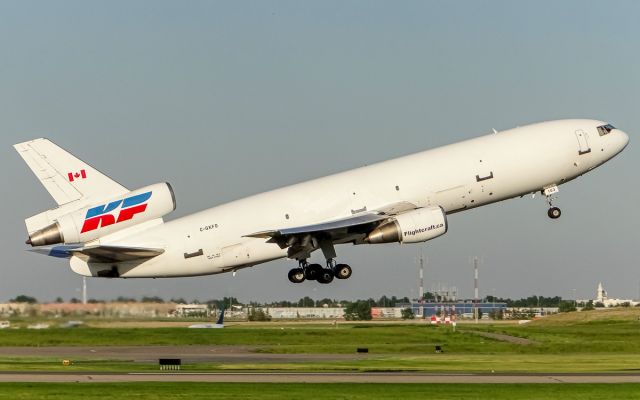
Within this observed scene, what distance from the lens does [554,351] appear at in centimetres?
7750

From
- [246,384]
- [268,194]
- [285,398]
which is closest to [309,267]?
[268,194]

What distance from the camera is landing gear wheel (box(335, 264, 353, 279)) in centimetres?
6253

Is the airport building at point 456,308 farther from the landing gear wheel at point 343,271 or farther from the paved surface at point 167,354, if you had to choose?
the landing gear wheel at point 343,271

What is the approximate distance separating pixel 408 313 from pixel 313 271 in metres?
84.6

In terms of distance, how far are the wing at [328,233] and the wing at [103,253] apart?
586 centimetres

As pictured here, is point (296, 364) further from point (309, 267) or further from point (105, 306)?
point (105, 306)

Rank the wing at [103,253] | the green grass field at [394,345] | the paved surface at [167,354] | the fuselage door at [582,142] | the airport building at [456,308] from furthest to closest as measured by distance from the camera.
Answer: the airport building at [456,308] < the paved surface at [167,354] < the fuselage door at [582,142] < the green grass field at [394,345] < the wing at [103,253]

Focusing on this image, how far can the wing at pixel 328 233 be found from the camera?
59219mm

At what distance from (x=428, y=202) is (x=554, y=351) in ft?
71.6

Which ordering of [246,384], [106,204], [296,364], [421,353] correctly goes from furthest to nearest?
[421,353], [296,364], [106,204], [246,384]

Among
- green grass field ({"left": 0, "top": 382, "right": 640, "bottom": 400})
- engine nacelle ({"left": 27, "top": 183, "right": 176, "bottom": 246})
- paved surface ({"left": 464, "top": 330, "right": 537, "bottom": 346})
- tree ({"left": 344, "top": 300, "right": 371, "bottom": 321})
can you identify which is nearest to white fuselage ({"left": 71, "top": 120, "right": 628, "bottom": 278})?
engine nacelle ({"left": 27, "top": 183, "right": 176, "bottom": 246})

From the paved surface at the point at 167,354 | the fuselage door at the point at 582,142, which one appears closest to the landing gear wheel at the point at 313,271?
the paved surface at the point at 167,354

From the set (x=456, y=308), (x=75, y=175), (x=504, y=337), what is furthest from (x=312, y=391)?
(x=456, y=308)

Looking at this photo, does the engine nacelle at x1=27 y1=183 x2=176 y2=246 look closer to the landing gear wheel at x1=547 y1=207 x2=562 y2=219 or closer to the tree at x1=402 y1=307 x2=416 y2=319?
the landing gear wheel at x1=547 y1=207 x2=562 y2=219
